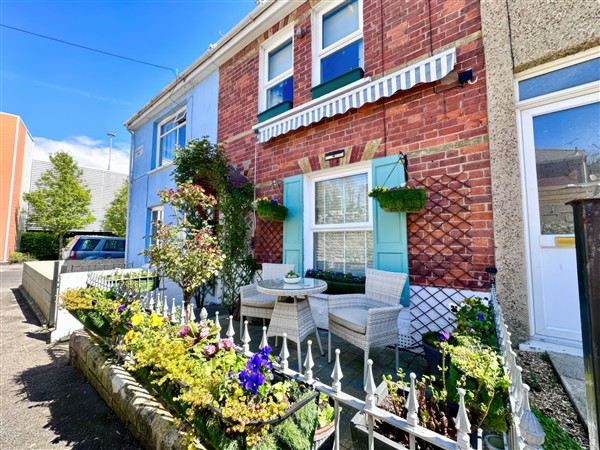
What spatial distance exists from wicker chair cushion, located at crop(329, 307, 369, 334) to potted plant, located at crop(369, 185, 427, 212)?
1441mm

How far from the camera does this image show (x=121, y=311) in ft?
9.14

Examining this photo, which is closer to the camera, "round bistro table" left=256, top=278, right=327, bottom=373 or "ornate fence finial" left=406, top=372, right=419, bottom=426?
"ornate fence finial" left=406, top=372, right=419, bottom=426

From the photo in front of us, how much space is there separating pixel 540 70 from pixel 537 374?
10.8 feet

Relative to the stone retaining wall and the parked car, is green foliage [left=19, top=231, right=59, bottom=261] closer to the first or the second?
the parked car

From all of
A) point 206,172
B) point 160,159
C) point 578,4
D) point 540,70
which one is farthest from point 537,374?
point 160,159

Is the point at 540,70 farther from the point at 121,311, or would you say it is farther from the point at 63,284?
the point at 63,284

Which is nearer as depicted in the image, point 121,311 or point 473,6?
point 121,311

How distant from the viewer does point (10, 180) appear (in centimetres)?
1855

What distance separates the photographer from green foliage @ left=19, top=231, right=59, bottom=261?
18766 millimetres

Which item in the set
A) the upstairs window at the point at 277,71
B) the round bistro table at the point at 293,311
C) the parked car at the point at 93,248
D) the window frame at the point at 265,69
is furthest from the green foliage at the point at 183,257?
the parked car at the point at 93,248

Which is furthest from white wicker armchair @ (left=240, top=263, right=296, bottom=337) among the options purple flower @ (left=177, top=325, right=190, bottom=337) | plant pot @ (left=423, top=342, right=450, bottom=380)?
plant pot @ (left=423, top=342, right=450, bottom=380)

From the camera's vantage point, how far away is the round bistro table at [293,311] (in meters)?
3.10

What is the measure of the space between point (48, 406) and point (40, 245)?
908 inches

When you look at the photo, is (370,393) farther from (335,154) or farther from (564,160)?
(335,154)
